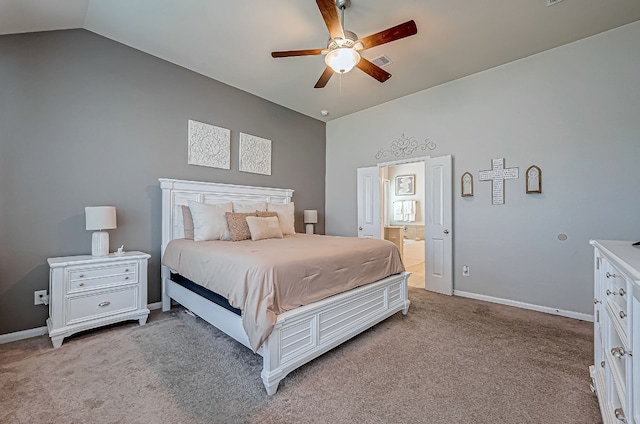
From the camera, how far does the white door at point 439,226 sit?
3.89m

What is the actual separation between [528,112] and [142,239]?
4.84m

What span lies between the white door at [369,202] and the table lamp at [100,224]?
11.7 ft

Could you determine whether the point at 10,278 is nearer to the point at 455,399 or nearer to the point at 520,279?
the point at 455,399

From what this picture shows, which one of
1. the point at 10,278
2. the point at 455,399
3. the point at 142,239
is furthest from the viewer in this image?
the point at 142,239

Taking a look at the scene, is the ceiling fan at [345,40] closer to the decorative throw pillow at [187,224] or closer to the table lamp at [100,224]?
the decorative throw pillow at [187,224]

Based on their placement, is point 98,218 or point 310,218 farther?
point 310,218

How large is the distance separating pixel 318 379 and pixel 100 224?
8.04ft

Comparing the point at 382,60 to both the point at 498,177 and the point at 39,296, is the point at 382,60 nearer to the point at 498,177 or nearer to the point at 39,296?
the point at 498,177

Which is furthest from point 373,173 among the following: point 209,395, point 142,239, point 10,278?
point 10,278

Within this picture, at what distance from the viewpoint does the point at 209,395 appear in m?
1.72

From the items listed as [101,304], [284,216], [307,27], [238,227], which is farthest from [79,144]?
[307,27]

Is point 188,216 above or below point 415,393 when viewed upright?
above

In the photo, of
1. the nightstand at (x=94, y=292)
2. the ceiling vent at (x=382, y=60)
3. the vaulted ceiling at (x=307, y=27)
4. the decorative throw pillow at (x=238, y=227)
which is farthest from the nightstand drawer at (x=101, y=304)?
the ceiling vent at (x=382, y=60)

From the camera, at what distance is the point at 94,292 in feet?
8.17
